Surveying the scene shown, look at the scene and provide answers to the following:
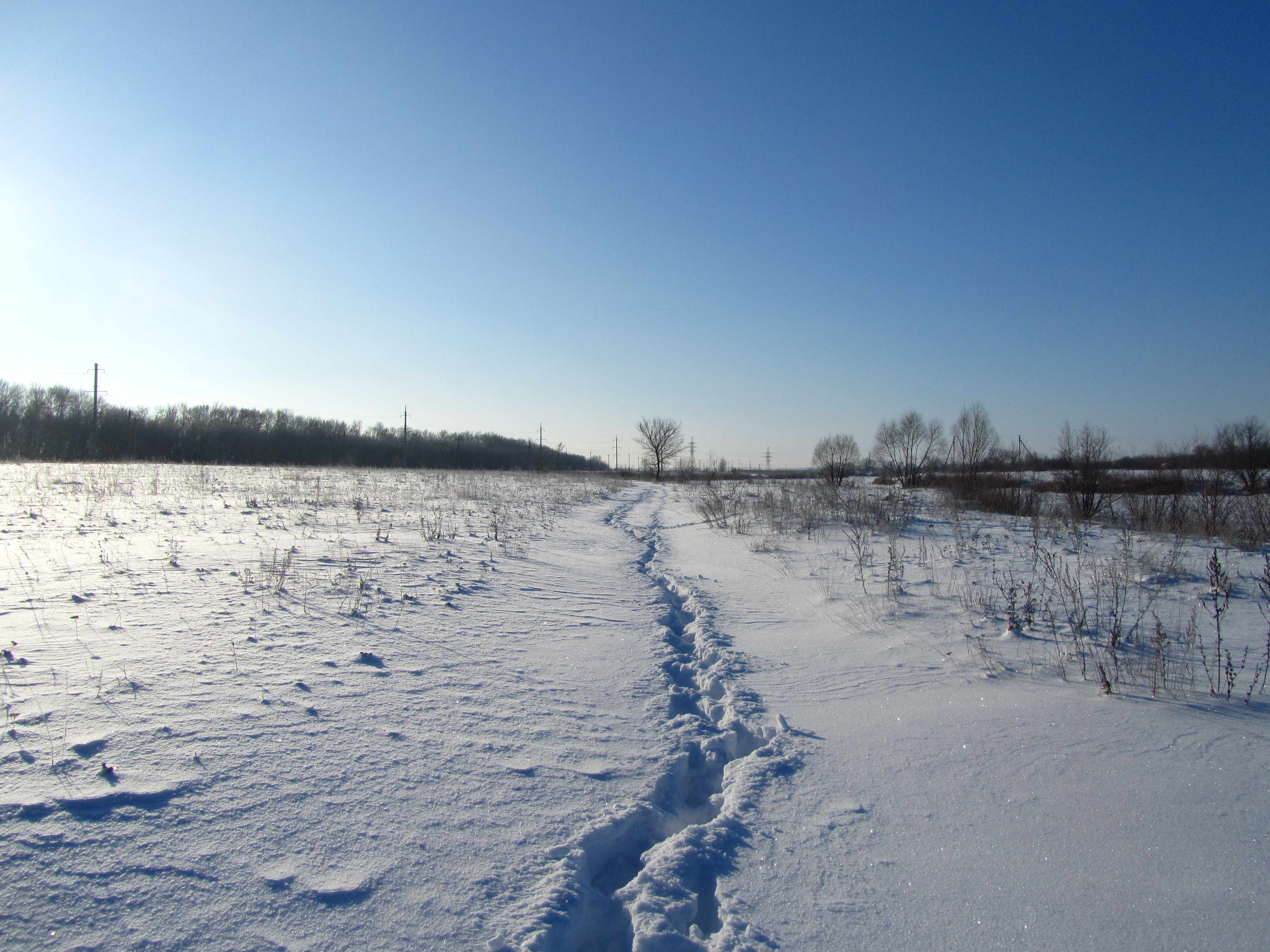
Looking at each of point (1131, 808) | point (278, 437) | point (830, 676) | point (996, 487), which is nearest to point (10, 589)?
point (830, 676)

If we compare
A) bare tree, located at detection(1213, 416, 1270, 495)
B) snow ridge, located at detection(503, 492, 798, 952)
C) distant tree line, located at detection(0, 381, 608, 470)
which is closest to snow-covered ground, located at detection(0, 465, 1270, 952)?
snow ridge, located at detection(503, 492, 798, 952)

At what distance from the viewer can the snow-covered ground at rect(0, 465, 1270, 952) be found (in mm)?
1683

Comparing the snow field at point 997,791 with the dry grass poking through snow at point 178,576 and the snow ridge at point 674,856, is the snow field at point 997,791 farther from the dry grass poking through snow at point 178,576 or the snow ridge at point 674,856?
the dry grass poking through snow at point 178,576

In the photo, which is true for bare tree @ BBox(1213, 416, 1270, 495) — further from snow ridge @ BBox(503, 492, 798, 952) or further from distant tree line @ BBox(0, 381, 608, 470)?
distant tree line @ BBox(0, 381, 608, 470)

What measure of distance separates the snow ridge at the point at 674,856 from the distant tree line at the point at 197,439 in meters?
30.8

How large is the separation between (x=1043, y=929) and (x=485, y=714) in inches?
95.9

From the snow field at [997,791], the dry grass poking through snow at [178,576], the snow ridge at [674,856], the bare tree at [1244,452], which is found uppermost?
the bare tree at [1244,452]

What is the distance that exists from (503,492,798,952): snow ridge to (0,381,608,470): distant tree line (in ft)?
101

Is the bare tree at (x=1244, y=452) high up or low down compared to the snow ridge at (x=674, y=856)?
up

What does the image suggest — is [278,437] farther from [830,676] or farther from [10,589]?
[830,676]

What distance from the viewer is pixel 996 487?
13938mm

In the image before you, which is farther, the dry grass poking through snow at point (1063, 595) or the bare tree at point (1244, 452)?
the bare tree at point (1244, 452)

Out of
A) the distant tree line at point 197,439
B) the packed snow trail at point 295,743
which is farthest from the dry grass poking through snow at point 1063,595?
the distant tree line at point 197,439

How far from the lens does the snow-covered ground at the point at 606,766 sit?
5.52ft
